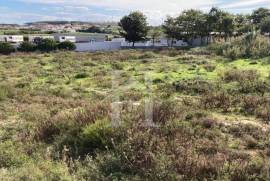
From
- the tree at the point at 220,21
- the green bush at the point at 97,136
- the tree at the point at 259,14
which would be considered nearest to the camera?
the green bush at the point at 97,136

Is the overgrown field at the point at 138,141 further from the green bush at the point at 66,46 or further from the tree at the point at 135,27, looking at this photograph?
the tree at the point at 135,27

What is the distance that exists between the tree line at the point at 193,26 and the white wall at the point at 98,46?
7.36 ft

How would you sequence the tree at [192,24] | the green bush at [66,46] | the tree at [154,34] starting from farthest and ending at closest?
the tree at [154,34] → the tree at [192,24] → the green bush at [66,46]

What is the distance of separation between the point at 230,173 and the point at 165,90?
7754 mm

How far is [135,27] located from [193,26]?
24.4 feet

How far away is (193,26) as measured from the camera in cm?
5162

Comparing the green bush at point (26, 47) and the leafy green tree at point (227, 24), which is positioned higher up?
the leafy green tree at point (227, 24)

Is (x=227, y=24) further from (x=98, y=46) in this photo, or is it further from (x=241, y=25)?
(x=98, y=46)

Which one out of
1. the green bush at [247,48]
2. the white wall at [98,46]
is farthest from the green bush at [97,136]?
the white wall at [98,46]

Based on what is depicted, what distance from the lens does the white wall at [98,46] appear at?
164 ft

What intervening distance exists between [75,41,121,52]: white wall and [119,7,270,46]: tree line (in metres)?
2.24

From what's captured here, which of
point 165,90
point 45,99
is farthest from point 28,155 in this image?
point 165,90

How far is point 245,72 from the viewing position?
15703mm

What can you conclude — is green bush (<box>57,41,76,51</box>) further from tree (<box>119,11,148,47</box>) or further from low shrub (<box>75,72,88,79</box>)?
low shrub (<box>75,72,88,79</box>)
